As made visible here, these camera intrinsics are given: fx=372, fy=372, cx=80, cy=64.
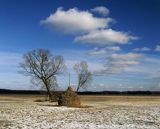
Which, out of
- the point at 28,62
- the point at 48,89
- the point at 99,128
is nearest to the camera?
the point at 99,128

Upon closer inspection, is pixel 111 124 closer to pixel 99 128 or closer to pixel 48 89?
pixel 99 128

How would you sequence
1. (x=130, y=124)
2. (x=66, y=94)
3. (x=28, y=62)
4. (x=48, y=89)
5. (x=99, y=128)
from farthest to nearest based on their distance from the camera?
(x=28, y=62) → (x=48, y=89) → (x=66, y=94) → (x=130, y=124) → (x=99, y=128)

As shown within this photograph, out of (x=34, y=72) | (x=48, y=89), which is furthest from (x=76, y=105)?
(x=34, y=72)

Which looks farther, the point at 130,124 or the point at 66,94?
the point at 66,94

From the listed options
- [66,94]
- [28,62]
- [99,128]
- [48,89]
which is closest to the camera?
[99,128]

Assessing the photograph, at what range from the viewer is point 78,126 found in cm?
2231

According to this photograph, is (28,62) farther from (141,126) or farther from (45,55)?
(141,126)

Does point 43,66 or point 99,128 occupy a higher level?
point 43,66

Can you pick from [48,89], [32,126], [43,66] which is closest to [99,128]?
[32,126]

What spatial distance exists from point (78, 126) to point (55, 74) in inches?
2301

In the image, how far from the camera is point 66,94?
47188 millimetres

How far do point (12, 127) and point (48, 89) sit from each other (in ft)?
178

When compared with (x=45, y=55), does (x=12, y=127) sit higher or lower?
lower

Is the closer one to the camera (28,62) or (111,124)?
(111,124)
